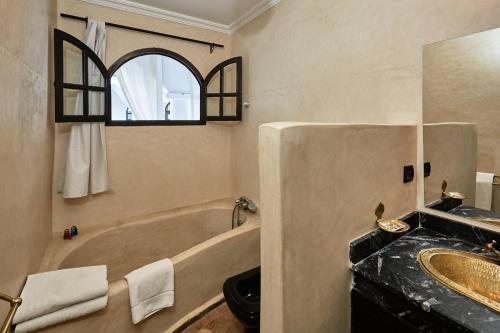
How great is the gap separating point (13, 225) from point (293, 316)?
1.30m

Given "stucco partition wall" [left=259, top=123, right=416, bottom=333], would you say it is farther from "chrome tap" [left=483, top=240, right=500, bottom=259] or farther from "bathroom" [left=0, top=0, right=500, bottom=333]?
"chrome tap" [left=483, top=240, right=500, bottom=259]

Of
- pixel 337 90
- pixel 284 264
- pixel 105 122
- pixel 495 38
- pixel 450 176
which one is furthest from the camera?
pixel 105 122

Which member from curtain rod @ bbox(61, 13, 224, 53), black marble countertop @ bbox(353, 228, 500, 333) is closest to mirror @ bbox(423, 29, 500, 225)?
black marble countertop @ bbox(353, 228, 500, 333)

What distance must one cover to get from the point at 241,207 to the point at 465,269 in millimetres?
1855

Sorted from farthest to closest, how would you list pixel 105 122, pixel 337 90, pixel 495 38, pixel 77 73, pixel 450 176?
pixel 105 122, pixel 77 73, pixel 337 90, pixel 450 176, pixel 495 38

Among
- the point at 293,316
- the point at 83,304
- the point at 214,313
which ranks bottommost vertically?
the point at 214,313

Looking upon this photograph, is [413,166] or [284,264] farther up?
[413,166]

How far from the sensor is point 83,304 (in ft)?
3.97

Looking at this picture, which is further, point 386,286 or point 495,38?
point 495,38

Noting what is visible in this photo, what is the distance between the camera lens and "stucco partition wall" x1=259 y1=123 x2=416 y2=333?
87cm

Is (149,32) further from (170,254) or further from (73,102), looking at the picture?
(170,254)

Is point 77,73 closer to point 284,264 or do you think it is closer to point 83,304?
point 83,304

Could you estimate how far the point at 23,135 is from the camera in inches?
48.6

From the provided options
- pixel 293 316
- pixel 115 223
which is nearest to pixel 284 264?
pixel 293 316
